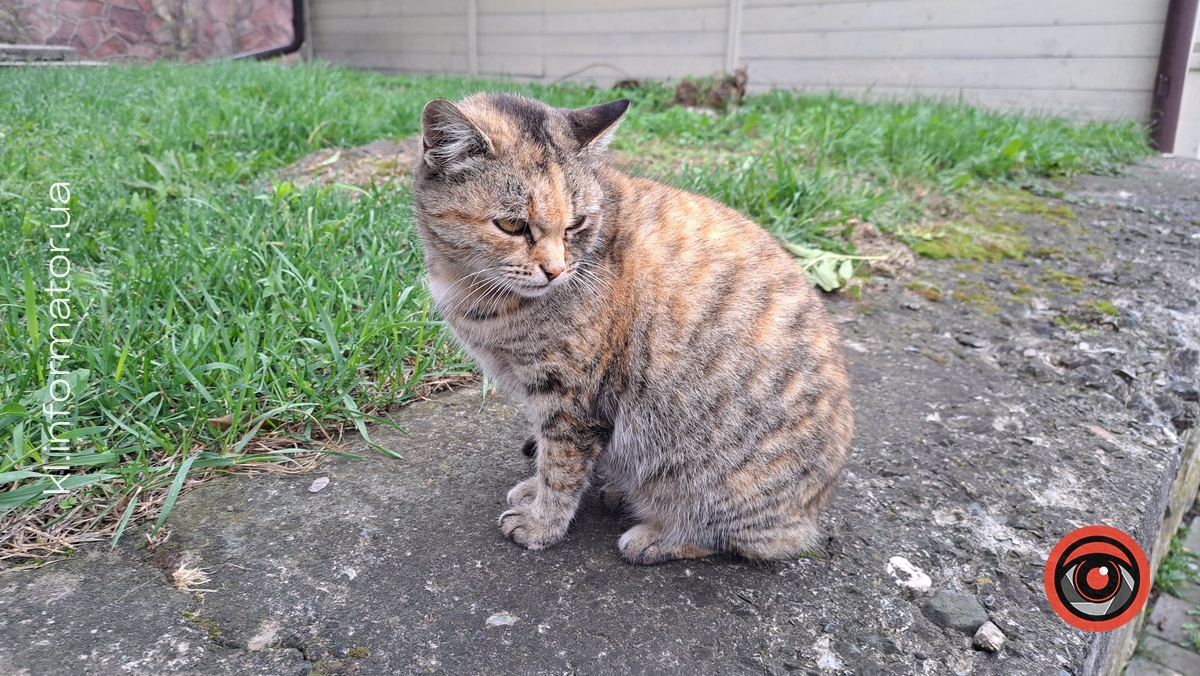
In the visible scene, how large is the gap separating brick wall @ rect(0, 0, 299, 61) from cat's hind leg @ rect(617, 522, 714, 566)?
12.2 meters

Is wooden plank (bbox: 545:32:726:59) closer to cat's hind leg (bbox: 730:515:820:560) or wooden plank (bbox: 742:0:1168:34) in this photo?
wooden plank (bbox: 742:0:1168:34)

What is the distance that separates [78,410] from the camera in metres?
2.08

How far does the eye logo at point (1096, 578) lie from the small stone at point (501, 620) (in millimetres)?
1356

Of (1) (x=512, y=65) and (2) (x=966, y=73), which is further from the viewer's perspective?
(1) (x=512, y=65)

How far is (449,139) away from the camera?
1.96 metres

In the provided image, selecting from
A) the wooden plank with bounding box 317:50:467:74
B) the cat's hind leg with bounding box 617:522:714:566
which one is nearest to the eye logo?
the cat's hind leg with bounding box 617:522:714:566

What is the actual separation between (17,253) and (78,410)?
4.16 feet

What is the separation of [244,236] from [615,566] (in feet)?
7.16

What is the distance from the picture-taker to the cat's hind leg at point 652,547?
1.95 m

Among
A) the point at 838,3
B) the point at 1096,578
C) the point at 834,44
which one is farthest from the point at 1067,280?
the point at 838,3

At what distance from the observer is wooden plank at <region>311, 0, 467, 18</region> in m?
12.8

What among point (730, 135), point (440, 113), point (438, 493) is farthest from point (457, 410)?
point (730, 135)

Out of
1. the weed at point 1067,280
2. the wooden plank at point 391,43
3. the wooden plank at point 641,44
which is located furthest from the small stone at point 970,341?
the wooden plank at point 391,43

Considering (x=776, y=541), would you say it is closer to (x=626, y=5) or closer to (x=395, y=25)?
(x=626, y=5)
